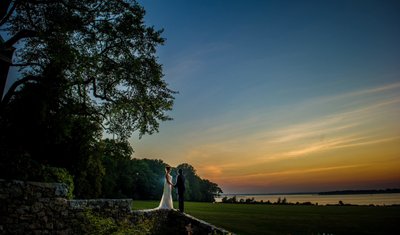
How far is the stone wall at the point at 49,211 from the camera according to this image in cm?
996

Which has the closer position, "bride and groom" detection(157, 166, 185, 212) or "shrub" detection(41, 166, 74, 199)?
"shrub" detection(41, 166, 74, 199)

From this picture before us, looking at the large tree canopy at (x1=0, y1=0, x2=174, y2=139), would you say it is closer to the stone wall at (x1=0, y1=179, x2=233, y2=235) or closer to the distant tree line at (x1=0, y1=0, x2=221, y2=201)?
the distant tree line at (x1=0, y1=0, x2=221, y2=201)

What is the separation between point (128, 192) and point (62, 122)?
194 ft

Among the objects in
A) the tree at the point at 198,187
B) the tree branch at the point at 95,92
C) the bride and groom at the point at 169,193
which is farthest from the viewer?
the tree at the point at 198,187

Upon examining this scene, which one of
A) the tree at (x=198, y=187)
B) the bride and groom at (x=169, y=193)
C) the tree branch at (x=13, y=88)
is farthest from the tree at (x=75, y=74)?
the tree at (x=198, y=187)

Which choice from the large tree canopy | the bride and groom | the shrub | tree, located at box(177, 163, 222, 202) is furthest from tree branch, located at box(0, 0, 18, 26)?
tree, located at box(177, 163, 222, 202)

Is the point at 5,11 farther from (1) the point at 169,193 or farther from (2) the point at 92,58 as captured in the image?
(1) the point at 169,193

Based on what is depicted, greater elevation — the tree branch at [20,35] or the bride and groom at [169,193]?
the tree branch at [20,35]

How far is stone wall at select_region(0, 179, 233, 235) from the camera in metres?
9.96

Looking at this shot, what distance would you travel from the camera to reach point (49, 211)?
10984 millimetres

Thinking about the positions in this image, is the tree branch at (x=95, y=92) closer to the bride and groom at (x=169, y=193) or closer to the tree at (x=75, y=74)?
the tree at (x=75, y=74)

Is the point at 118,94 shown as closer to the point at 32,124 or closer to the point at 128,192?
the point at 32,124

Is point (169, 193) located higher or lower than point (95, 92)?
lower

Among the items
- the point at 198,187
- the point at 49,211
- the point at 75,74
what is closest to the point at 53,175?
the point at 49,211
